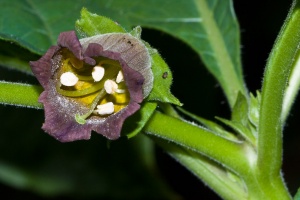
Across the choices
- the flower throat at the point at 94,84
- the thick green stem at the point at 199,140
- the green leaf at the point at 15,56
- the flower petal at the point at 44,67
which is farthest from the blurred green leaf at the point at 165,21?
the flower petal at the point at 44,67

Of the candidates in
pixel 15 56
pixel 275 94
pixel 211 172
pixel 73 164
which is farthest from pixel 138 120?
pixel 73 164

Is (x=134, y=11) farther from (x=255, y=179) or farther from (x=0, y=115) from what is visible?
(x=255, y=179)

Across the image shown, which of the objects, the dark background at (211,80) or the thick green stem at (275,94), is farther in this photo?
the dark background at (211,80)

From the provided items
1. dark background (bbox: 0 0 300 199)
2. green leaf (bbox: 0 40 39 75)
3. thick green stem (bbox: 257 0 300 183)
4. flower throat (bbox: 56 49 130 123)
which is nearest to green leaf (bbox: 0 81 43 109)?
flower throat (bbox: 56 49 130 123)

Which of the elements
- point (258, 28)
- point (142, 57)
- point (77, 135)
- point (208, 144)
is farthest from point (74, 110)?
point (258, 28)

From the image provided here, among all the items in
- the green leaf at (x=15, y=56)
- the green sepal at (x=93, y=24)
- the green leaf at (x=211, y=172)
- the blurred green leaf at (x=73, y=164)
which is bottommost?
the blurred green leaf at (x=73, y=164)

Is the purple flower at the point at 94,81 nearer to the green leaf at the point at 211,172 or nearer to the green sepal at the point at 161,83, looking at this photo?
the green sepal at the point at 161,83

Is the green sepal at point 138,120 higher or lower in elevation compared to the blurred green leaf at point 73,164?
higher
